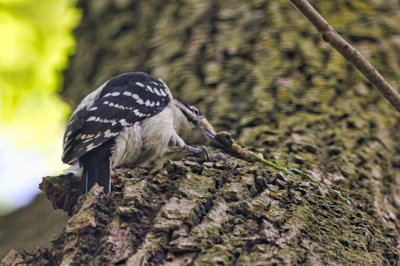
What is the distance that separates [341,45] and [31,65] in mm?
3547

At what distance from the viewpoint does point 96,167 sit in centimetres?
265

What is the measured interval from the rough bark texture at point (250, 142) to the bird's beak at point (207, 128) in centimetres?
4

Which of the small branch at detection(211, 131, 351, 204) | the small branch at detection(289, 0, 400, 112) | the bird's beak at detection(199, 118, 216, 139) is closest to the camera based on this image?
the small branch at detection(289, 0, 400, 112)

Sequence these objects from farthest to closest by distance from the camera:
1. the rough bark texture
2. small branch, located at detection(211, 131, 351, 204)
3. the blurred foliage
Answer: the blurred foliage < small branch, located at detection(211, 131, 351, 204) < the rough bark texture

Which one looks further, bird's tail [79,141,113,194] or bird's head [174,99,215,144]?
bird's head [174,99,215,144]

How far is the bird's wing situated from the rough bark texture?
23 cm

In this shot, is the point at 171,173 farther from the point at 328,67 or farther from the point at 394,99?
the point at 328,67

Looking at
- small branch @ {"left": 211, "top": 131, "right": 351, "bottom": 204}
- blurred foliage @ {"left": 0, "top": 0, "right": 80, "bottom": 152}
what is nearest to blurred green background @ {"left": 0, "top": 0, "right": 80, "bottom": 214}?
blurred foliage @ {"left": 0, "top": 0, "right": 80, "bottom": 152}

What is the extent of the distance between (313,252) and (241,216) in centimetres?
29

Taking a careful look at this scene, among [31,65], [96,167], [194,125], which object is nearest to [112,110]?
[96,167]

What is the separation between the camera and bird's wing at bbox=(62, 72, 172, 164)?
280cm

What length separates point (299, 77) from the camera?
3.13m

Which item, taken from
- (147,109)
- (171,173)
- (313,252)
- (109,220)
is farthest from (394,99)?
(147,109)

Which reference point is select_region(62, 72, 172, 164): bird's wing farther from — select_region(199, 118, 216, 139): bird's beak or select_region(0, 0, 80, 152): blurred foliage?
select_region(0, 0, 80, 152): blurred foliage
